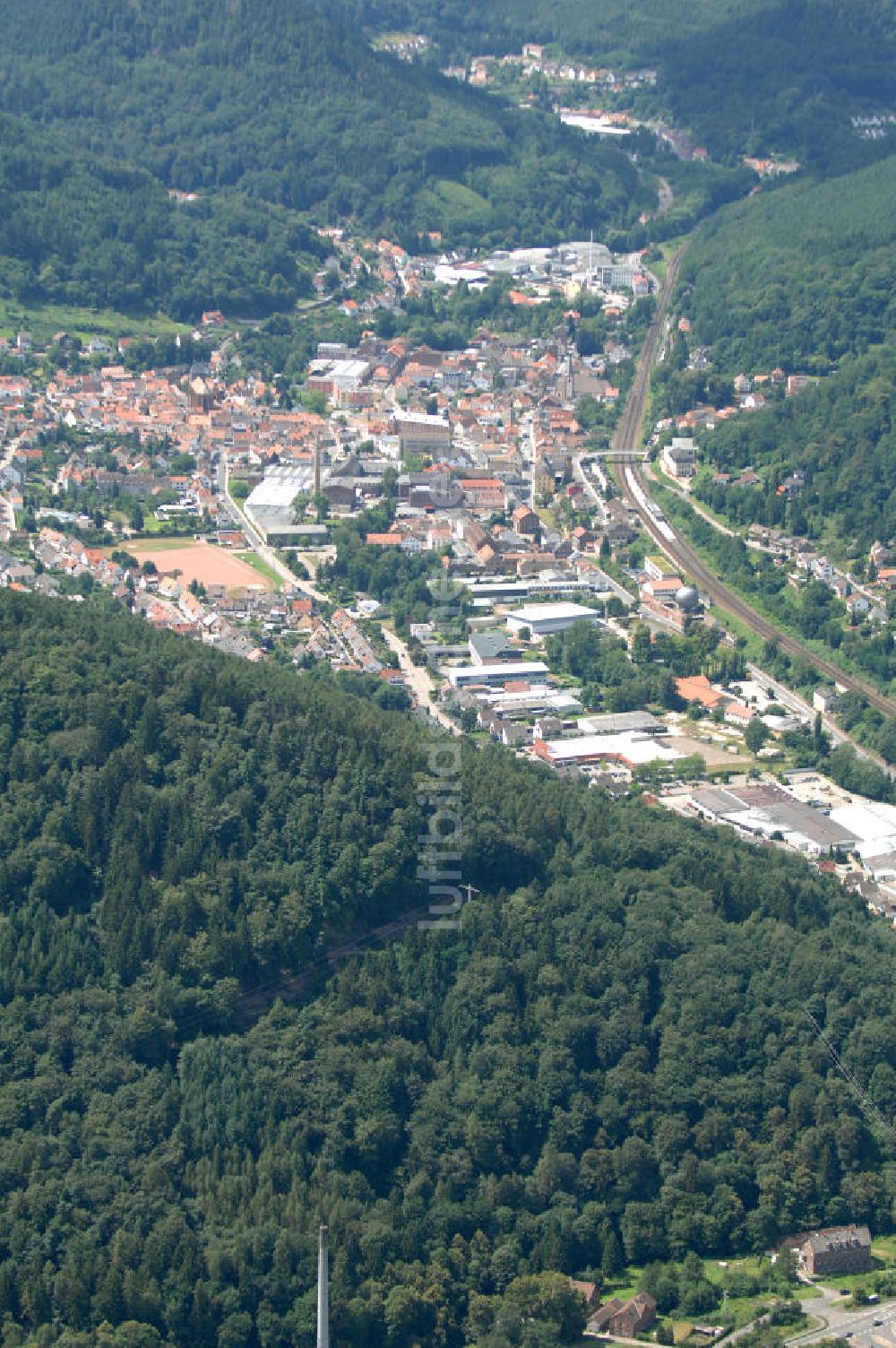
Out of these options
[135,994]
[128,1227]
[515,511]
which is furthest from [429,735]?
[515,511]

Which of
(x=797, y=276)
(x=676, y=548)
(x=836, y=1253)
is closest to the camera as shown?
(x=836, y=1253)

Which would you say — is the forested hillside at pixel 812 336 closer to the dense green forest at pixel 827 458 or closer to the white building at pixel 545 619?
the dense green forest at pixel 827 458

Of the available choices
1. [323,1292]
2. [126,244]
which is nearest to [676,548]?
[126,244]

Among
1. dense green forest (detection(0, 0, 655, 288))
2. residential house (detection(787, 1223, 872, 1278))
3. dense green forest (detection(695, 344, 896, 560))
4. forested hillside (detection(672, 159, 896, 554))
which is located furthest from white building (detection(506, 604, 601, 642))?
dense green forest (detection(0, 0, 655, 288))

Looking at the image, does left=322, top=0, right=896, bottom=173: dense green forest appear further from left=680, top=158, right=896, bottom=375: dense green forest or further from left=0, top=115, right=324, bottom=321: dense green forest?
left=0, top=115, right=324, bottom=321: dense green forest

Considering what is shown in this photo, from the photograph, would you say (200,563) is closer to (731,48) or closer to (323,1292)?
(323,1292)

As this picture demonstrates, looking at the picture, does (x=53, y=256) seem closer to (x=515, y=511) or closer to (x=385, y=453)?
(x=385, y=453)

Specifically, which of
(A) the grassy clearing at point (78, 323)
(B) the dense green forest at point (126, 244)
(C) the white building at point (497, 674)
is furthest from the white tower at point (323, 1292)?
(B) the dense green forest at point (126, 244)

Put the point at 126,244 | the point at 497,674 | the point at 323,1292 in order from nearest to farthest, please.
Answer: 1. the point at 323,1292
2. the point at 497,674
3. the point at 126,244
